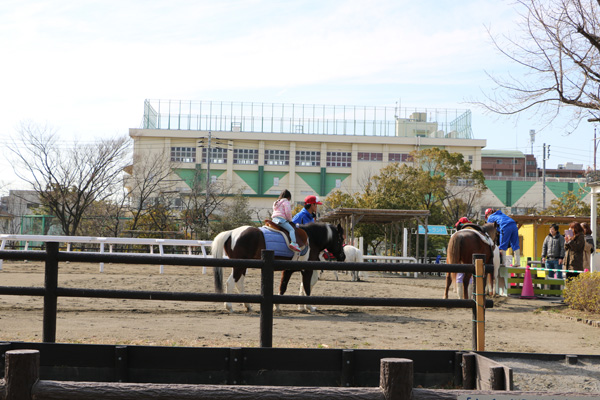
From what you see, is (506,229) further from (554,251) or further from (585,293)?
(554,251)

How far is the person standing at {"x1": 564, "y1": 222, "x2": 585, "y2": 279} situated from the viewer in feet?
51.6

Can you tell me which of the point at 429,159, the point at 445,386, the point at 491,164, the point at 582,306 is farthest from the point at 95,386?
the point at 491,164

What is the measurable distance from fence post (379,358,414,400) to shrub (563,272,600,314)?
9675mm

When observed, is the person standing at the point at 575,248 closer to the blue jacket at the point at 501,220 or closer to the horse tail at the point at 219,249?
the blue jacket at the point at 501,220

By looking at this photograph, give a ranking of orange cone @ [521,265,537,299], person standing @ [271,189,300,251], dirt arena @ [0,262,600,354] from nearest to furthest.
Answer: dirt arena @ [0,262,600,354], person standing @ [271,189,300,251], orange cone @ [521,265,537,299]

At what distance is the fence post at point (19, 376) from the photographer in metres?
3.21

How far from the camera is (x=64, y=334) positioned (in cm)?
740

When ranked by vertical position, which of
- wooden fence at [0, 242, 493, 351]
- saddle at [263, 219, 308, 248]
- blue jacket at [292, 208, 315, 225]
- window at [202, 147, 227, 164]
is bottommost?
wooden fence at [0, 242, 493, 351]

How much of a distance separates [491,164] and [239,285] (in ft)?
313

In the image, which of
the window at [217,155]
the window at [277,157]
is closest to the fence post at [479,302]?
the window at [217,155]

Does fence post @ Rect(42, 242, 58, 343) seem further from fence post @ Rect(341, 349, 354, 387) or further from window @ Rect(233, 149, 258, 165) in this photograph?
window @ Rect(233, 149, 258, 165)

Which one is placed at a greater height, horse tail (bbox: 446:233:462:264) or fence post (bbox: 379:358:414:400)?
horse tail (bbox: 446:233:462:264)

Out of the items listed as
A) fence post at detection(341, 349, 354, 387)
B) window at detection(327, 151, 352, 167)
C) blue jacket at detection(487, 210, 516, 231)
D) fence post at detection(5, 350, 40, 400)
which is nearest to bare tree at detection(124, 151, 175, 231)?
window at detection(327, 151, 352, 167)

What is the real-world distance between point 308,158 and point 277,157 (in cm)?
347
